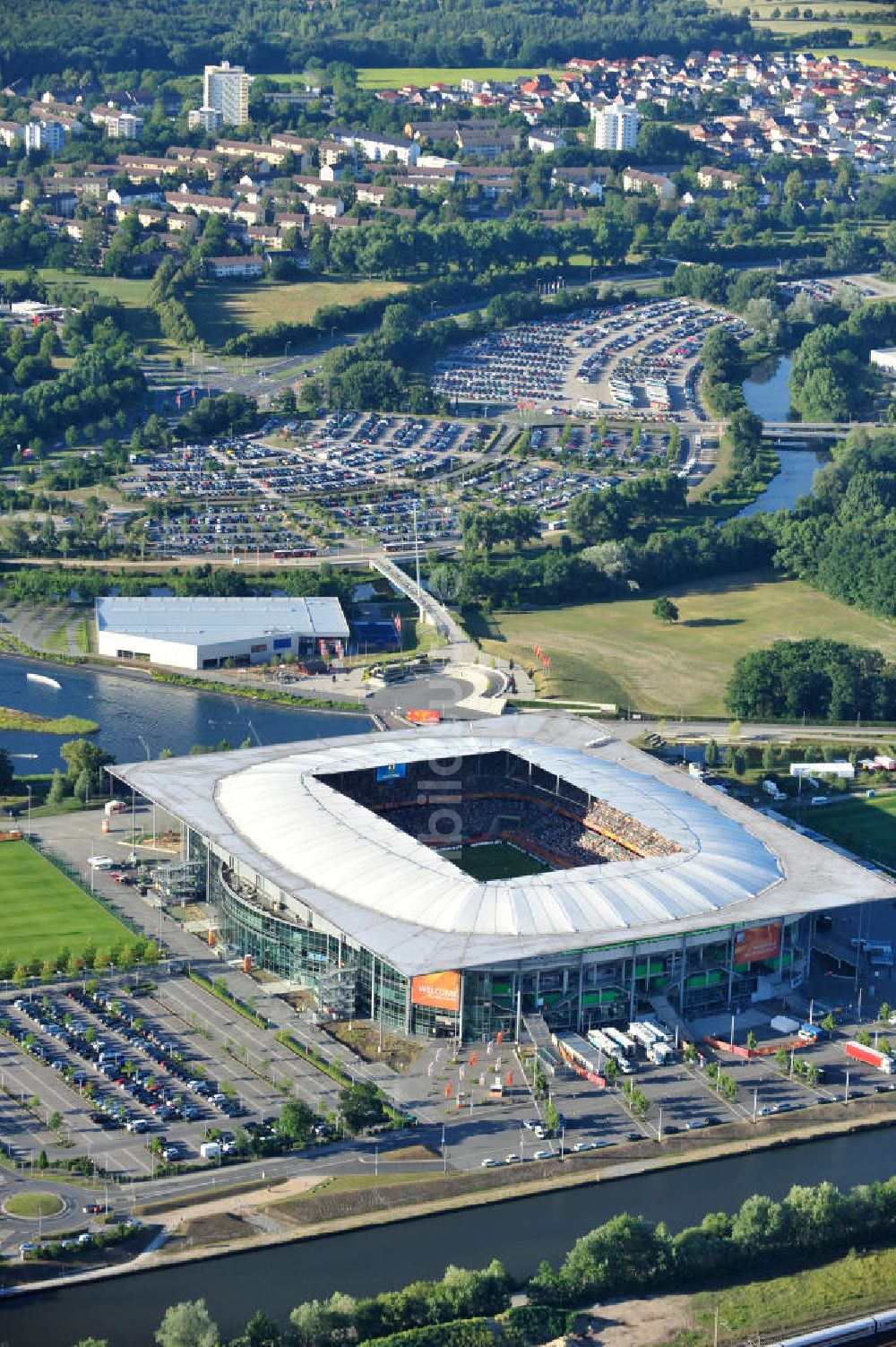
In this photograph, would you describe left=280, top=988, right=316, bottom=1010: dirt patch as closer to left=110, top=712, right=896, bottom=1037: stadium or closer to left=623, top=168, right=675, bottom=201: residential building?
left=110, top=712, right=896, bottom=1037: stadium

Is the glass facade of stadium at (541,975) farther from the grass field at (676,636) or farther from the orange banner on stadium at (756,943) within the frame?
the grass field at (676,636)

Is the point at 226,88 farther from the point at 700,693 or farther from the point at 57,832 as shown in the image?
the point at 57,832

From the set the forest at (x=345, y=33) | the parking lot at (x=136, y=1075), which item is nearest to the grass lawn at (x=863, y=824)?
the parking lot at (x=136, y=1075)

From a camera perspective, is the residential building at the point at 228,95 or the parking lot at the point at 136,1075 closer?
the parking lot at the point at 136,1075

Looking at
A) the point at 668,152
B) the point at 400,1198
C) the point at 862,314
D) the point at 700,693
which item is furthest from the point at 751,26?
the point at 400,1198

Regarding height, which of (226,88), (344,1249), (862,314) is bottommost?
(344,1249)

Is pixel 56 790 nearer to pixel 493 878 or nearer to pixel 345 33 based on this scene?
pixel 493 878
